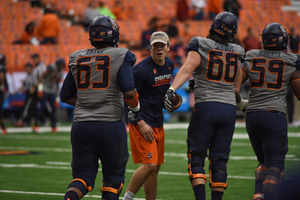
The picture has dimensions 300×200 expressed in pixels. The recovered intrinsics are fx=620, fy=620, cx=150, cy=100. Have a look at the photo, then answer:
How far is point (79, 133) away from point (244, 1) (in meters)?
25.1

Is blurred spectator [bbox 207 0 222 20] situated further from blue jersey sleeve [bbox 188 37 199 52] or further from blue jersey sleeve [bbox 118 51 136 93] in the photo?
blue jersey sleeve [bbox 118 51 136 93]

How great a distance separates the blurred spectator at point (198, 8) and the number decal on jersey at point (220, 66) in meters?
21.3

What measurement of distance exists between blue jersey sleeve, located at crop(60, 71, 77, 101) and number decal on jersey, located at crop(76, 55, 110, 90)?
0.62 ft

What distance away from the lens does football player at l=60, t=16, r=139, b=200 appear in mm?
5227

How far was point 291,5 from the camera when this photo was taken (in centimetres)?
3150

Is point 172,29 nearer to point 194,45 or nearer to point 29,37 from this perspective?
A: point 29,37

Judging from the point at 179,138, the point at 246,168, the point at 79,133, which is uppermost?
the point at 79,133

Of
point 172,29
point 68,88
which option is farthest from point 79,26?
point 68,88

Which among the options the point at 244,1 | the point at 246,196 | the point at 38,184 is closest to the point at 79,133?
the point at 246,196

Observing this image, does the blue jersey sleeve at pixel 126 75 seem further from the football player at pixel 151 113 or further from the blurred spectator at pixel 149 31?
the blurred spectator at pixel 149 31

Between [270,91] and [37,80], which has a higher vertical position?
[270,91]

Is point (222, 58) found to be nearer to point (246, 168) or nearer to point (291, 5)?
point (246, 168)

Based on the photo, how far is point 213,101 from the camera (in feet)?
19.9

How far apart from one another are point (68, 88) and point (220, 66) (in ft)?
5.02
